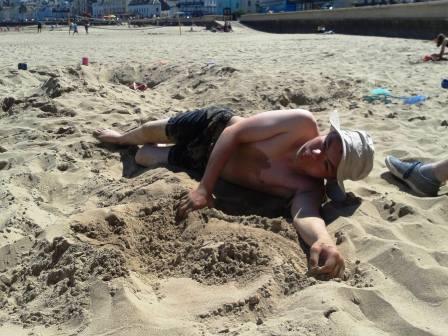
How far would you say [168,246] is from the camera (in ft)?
7.94

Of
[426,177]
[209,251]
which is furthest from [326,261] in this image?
[426,177]

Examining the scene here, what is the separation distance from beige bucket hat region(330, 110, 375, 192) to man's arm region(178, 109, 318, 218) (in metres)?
0.18

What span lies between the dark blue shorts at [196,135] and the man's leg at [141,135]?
0.13m

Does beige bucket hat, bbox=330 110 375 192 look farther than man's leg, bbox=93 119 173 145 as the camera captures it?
No

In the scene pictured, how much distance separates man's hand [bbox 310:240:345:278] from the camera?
2111 millimetres

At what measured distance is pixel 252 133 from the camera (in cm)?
288

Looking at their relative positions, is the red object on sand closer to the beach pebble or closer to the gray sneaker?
the beach pebble

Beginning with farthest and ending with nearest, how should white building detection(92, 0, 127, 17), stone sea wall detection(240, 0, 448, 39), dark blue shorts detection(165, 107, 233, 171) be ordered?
1. white building detection(92, 0, 127, 17)
2. stone sea wall detection(240, 0, 448, 39)
3. dark blue shorts detection(165, 107, 233, 171)

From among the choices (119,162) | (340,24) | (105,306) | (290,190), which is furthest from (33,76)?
(340,24)

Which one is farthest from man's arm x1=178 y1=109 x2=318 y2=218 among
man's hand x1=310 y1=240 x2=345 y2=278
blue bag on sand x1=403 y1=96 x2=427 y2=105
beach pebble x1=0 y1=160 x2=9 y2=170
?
blue bag on sand x1=403 y1=96 x2=427 y2=105

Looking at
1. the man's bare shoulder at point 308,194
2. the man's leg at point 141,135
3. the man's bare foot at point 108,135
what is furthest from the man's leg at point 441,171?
the man's bare foot at point 108,135

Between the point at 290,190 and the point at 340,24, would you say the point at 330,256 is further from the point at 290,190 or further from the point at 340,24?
the point at 340,24

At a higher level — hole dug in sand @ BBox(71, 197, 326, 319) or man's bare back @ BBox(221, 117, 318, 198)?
man's bare back @ BBox(221, 117, 318, 198)

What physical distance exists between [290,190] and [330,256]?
2.51 feet
